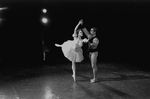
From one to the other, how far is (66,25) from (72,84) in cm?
665

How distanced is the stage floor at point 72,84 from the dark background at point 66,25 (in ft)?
7.78

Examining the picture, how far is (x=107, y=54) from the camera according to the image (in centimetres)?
1198

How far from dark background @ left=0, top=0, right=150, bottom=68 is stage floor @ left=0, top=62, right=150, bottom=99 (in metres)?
2.37

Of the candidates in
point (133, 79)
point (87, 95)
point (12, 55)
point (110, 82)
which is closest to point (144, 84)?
point (133, 79)

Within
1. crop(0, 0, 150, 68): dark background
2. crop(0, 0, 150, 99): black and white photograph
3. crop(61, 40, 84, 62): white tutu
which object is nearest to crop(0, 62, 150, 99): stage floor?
crop(0, 0, 150, 99): black and white photograph

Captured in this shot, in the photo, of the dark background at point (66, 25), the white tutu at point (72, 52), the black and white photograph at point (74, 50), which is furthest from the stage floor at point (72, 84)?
the dark background at point (66, 25)

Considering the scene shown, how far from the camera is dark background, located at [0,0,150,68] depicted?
1038cm

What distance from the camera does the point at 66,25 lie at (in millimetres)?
12047

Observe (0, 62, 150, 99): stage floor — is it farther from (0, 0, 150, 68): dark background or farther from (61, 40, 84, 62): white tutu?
(0, 0, 150, 68): dark background

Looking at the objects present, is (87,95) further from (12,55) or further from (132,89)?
(12,55)

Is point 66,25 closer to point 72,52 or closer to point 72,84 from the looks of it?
point 72,52

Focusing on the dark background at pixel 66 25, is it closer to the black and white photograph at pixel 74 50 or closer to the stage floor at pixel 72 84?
the black and white photograph at pixel 74 50

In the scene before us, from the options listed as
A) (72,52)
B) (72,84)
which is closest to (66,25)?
(72,52)

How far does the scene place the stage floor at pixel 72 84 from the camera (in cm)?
502
